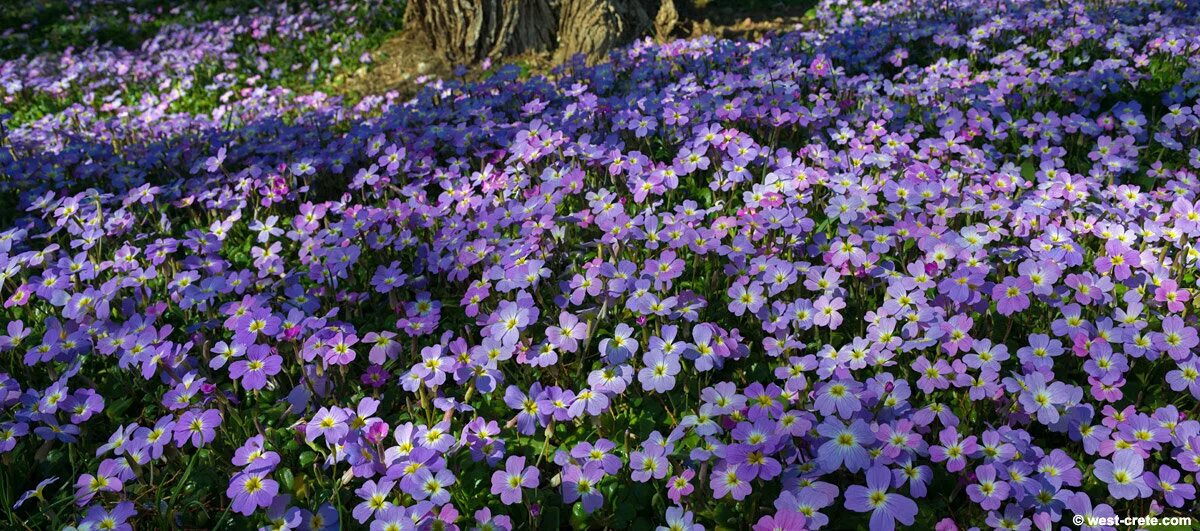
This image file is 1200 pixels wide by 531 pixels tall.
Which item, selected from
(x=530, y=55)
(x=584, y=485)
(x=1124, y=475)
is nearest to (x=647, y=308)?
(x=584, y=485)

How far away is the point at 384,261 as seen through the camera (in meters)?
3.87

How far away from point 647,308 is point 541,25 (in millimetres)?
4736

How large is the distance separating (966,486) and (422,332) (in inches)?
82.8

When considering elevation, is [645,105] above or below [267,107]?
above

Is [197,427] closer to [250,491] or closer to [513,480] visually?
[250,491]

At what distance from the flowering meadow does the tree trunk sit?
1.48m

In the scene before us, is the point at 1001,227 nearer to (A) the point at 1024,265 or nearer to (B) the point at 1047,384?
(A) the point at 1024,265

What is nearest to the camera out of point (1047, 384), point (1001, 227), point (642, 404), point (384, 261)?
point (1047, 384)

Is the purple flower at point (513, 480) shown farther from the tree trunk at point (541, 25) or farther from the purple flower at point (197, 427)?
the tree trunk at point (541, 25)

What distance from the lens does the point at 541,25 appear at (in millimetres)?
7055

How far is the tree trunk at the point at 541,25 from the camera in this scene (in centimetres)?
690

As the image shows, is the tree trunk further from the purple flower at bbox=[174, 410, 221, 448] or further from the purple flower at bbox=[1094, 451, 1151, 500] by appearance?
the purple flower at bbox=[1094, 451, 1151, 500]

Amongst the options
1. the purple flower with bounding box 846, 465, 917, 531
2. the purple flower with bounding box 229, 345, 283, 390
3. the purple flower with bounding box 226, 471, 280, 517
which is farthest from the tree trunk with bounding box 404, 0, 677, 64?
the purple flower with bounding box 846, 465, 917, 531

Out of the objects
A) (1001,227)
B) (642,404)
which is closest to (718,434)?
(642,404)
